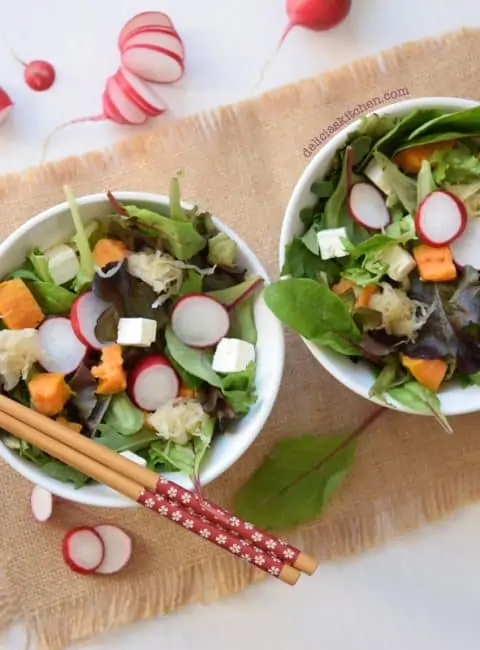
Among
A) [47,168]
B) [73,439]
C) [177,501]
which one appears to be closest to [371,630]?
[177,501]

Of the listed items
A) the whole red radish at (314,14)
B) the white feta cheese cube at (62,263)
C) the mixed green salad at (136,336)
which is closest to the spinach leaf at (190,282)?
the mixed green salad at (136,336)

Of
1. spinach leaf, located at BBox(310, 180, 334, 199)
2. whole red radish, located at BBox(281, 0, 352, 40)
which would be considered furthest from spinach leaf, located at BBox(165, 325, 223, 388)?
whole red radish, located at BBox(281, 0, 352, 40)

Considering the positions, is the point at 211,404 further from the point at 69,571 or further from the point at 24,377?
the point at 69,571

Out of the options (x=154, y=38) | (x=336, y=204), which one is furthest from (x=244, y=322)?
(x=154, y=38)

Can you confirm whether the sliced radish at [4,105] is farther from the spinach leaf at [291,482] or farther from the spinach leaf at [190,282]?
the spinach leaf at [291,482]

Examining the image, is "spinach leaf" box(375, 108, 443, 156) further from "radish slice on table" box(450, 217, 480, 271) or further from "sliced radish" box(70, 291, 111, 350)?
"sliced radish" box(70, 291, 111, 350)
